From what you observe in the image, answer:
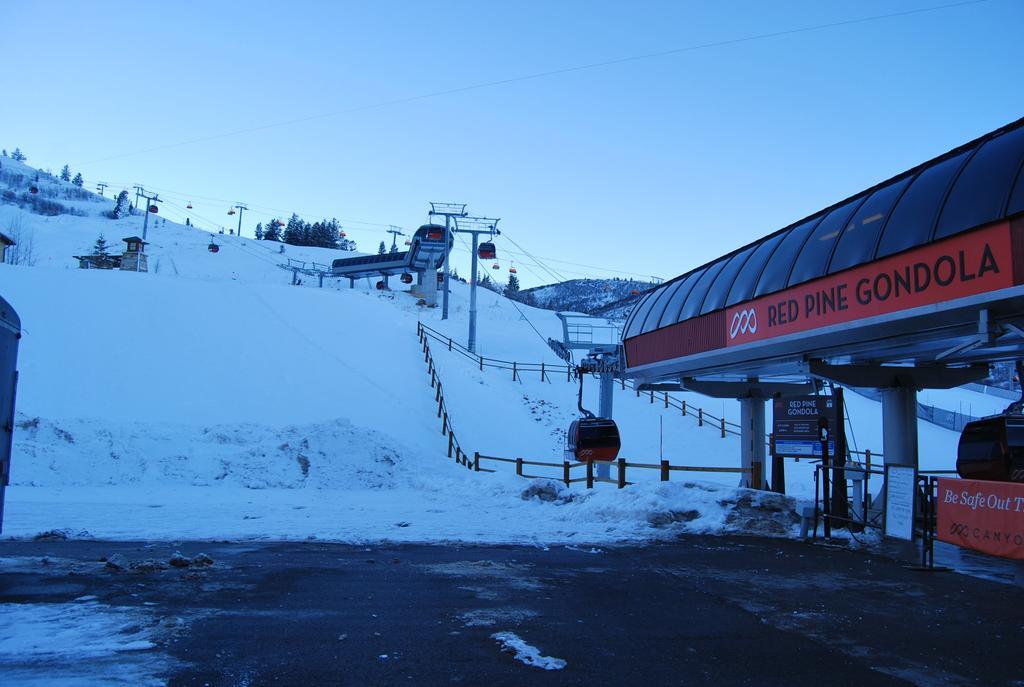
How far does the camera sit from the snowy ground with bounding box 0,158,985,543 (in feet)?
50.2

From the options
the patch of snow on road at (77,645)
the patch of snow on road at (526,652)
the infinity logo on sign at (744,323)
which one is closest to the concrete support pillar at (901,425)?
the infinity logo on sign at (744,323)

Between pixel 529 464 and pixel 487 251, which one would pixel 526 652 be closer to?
pixel 529 464

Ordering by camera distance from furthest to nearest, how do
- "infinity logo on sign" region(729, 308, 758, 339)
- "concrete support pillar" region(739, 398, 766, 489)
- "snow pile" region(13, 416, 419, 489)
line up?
"snow pile" region(13, 416, 419, 489), "concrete support pillar" region(739, 398, 766, 489), "infinity logo on sign" region(729, 308, 758, 339)

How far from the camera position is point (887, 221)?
39.7 ft

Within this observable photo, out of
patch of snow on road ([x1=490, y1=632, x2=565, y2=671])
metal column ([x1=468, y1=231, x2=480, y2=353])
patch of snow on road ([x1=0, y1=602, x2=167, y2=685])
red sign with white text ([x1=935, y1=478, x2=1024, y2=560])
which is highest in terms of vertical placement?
metal column ([x1=468, y1=231, x2=480, y2=353])

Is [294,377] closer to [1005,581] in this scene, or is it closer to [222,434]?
[222,434]

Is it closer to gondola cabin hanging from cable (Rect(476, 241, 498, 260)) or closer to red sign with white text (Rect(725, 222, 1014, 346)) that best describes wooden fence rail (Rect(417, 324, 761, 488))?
red sign with white text (Rect(725, 222, 1014, 346))

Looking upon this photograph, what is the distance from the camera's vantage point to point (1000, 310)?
9.87m

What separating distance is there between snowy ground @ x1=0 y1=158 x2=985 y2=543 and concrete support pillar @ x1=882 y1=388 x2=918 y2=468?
8.96 feet

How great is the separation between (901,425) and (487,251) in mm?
36556

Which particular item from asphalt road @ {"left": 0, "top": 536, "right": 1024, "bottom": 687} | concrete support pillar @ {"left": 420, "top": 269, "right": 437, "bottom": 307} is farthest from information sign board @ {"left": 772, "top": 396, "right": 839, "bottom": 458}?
concrete support pillar @ {"left": 420, "top": 269, "right": 437, "bottom": 307}

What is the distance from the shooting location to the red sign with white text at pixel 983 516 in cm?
1104

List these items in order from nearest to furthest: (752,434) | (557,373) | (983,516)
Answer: (983,516)
(752,434)
(557,373)

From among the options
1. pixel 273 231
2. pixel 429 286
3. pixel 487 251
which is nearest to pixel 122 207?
pixel 273 231
